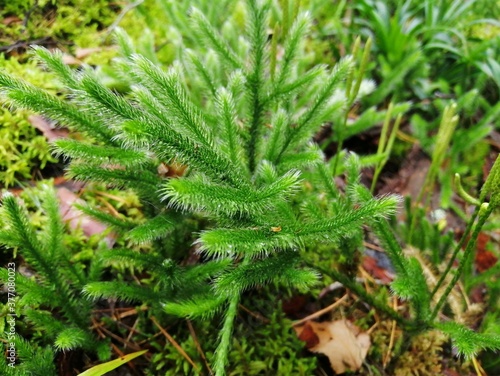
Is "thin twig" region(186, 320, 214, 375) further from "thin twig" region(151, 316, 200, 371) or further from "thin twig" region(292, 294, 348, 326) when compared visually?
"thin twig" region(292, 294, 348, 326)

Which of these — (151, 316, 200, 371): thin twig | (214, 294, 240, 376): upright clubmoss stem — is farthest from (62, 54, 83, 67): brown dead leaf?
(214, 294, 240, 376): upright clubmoss stem

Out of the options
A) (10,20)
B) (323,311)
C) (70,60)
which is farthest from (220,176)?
(10,20)

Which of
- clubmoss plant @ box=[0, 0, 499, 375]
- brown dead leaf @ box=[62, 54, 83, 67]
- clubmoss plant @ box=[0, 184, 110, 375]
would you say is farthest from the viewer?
brown dead leaf @ box=[62, 54, 83, 67]

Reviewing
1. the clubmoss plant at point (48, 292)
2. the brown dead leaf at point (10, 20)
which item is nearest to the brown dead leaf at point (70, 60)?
the brown dead leaf at point (10, 20)

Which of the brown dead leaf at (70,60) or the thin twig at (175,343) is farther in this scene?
the brown dead leaf at (70,60)

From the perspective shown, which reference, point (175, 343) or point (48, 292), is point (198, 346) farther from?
point (48, 292)

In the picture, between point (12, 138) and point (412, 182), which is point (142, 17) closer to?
point (12, 138)

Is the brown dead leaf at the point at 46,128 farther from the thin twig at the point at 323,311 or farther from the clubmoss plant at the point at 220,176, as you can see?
the thin twig at the point at 323,311
